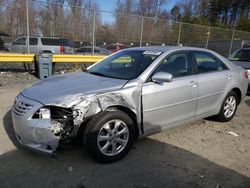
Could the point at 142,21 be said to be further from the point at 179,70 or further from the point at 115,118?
the point at 115,118

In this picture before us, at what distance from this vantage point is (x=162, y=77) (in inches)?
147

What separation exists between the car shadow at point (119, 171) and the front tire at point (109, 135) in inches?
5.9

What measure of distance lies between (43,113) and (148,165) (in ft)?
5.13

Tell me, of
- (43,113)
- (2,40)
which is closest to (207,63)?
(43,113)

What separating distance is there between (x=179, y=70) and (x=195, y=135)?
4.06ft

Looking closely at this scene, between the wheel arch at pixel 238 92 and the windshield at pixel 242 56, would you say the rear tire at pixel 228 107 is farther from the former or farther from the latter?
the windshield at pixel 242 56

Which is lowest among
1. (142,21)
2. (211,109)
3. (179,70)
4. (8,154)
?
(8,154)

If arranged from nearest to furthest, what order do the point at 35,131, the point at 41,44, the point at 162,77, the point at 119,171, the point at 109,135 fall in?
the point at 35,131 → the point at 119,171 → the point at 109,135 → the point at 162,77 → the point at 41,44

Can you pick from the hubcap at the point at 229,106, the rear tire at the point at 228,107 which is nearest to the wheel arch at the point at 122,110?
the rear tire at the point at 228,107

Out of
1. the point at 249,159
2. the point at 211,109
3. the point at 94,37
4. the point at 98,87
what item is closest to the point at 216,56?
the point at 211,109

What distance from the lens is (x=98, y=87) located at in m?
3.54

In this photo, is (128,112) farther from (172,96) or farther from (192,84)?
(192,84)

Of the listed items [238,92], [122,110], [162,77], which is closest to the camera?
[122,110]

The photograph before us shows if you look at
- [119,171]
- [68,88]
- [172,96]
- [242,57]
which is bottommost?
[119,171]
